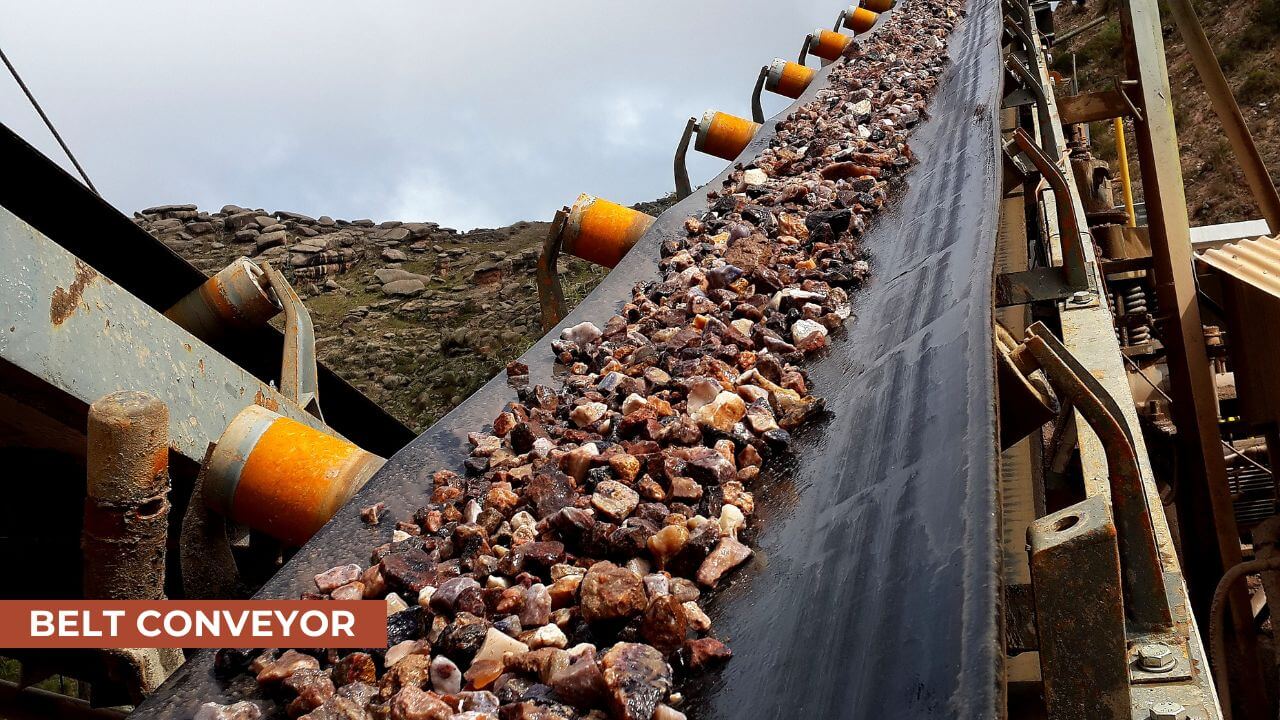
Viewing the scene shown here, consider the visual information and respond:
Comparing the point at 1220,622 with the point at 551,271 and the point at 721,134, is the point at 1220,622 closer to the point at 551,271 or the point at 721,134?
the point at 551,271

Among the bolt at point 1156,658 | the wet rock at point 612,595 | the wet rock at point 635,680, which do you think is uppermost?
the wet rock at point 612,595

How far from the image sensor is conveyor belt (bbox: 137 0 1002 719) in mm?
874

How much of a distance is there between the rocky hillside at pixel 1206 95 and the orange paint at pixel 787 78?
10.7 m

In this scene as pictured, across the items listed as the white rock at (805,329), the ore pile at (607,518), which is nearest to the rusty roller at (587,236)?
the ore pile at (607,518)

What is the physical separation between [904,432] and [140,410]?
3.98 feet

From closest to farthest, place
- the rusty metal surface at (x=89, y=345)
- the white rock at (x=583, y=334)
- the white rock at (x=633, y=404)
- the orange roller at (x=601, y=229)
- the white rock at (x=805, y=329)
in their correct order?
the rusty metal surface at (x=89, y=345), the white rock at (x=633, y=404), the white rock at (x=805, y=329), the white rock at (x=583, y=334), the orange roller at (x=601, y=229)

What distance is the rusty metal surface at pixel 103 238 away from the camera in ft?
8.78

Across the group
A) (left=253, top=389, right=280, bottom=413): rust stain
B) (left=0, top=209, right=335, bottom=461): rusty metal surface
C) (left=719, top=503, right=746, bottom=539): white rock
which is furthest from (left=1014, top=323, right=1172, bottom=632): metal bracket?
(left=253, top=389, right=280, bottom=413): rust stain

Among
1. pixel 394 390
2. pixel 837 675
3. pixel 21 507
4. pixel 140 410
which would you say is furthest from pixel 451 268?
pixel 837 675

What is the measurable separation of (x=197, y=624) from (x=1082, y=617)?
128 centimetres

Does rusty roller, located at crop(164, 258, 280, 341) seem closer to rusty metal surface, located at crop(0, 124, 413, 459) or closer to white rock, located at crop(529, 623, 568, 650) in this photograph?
rusty metal surface, located at crop(0, 124, 413, 459)

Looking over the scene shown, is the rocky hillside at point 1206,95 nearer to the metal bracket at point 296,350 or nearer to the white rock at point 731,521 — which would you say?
the metal bracket at point 296,350

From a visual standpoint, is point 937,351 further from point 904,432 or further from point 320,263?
point 320,263

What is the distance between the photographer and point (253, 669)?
4.02 ft
